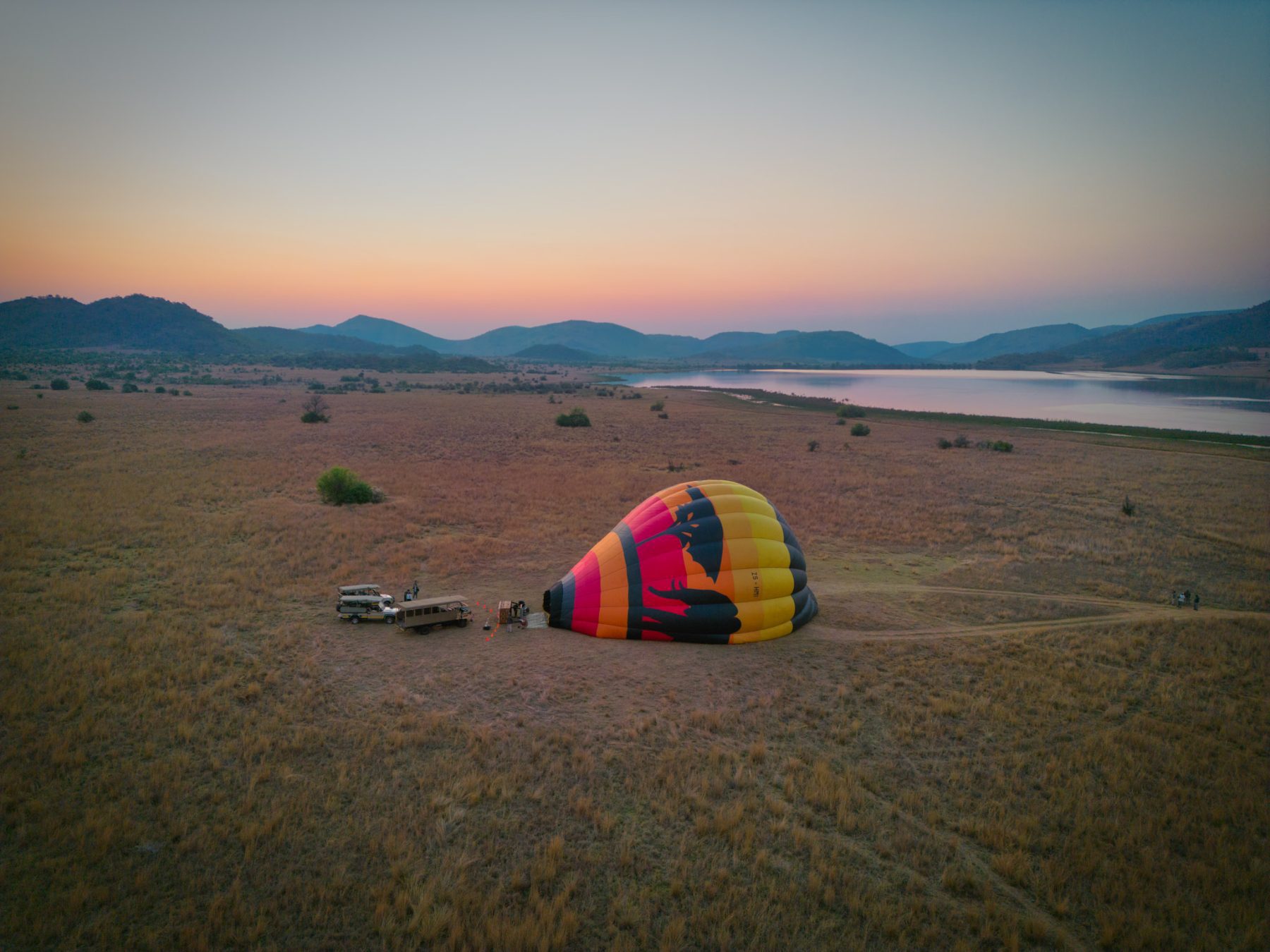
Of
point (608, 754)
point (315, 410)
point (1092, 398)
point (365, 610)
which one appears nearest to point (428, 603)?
point (365, 610)

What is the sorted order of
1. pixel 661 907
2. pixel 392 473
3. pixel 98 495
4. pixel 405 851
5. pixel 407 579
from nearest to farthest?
pixel 661 907, pixel 405 851, pixel 407 579, pixel 98 495, pixel 392 473

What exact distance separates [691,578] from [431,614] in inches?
211

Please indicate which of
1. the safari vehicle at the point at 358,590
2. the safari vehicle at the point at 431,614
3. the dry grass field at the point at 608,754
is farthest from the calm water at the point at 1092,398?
the safari vehicle at the point at 358,590

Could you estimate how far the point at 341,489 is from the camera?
21312 mm

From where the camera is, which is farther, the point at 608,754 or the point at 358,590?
the point at 358,590

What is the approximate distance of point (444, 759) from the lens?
7465 mm

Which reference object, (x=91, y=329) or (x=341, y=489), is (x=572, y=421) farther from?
(x=91, y=329)

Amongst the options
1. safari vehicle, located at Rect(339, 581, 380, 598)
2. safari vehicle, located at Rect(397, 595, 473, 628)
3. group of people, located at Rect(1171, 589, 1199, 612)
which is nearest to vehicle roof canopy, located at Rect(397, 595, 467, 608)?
safari vehicle, located at Rect(397, 595, 473, 628)

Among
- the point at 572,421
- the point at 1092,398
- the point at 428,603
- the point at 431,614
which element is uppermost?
the point at 1092,398

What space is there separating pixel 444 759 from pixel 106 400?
233ft

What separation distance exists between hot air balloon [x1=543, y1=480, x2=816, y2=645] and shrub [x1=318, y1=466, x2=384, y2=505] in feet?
43.7

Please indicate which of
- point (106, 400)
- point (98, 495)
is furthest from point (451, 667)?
point (106, 400)

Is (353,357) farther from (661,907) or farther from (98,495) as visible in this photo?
(661,907)

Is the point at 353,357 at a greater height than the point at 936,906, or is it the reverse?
the point at 353,357
